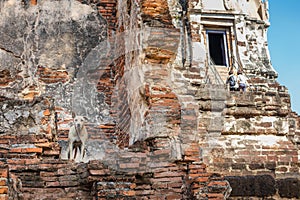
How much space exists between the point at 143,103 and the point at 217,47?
3275mm

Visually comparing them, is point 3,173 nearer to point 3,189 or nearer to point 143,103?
point 3,189

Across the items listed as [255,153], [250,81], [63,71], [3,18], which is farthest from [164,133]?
[3,18]

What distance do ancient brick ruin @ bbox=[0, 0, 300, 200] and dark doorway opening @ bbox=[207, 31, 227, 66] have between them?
0.07ft

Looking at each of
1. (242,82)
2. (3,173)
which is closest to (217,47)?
(242,82)

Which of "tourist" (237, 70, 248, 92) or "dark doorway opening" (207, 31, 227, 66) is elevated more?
"dark doorway opening" (207, 31, 227, 66)

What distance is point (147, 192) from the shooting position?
4.73 meters

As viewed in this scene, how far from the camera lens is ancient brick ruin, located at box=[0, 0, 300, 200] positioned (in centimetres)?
479

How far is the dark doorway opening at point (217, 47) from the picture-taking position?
9445 millimetres

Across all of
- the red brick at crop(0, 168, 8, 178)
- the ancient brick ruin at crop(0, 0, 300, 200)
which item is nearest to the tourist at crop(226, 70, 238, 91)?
the ancient brick ruin at crop(0, 0, 300, 200)

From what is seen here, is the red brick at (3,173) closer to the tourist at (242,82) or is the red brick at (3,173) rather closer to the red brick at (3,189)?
the red brick at (3,189)

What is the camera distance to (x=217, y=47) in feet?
31.3

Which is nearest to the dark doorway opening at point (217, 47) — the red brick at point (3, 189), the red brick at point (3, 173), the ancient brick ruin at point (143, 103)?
the ancient brick ruin at point (143, 103)

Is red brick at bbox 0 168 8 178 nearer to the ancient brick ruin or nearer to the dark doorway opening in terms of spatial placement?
the ancient brick ruin

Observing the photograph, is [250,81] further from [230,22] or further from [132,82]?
[132,82]
